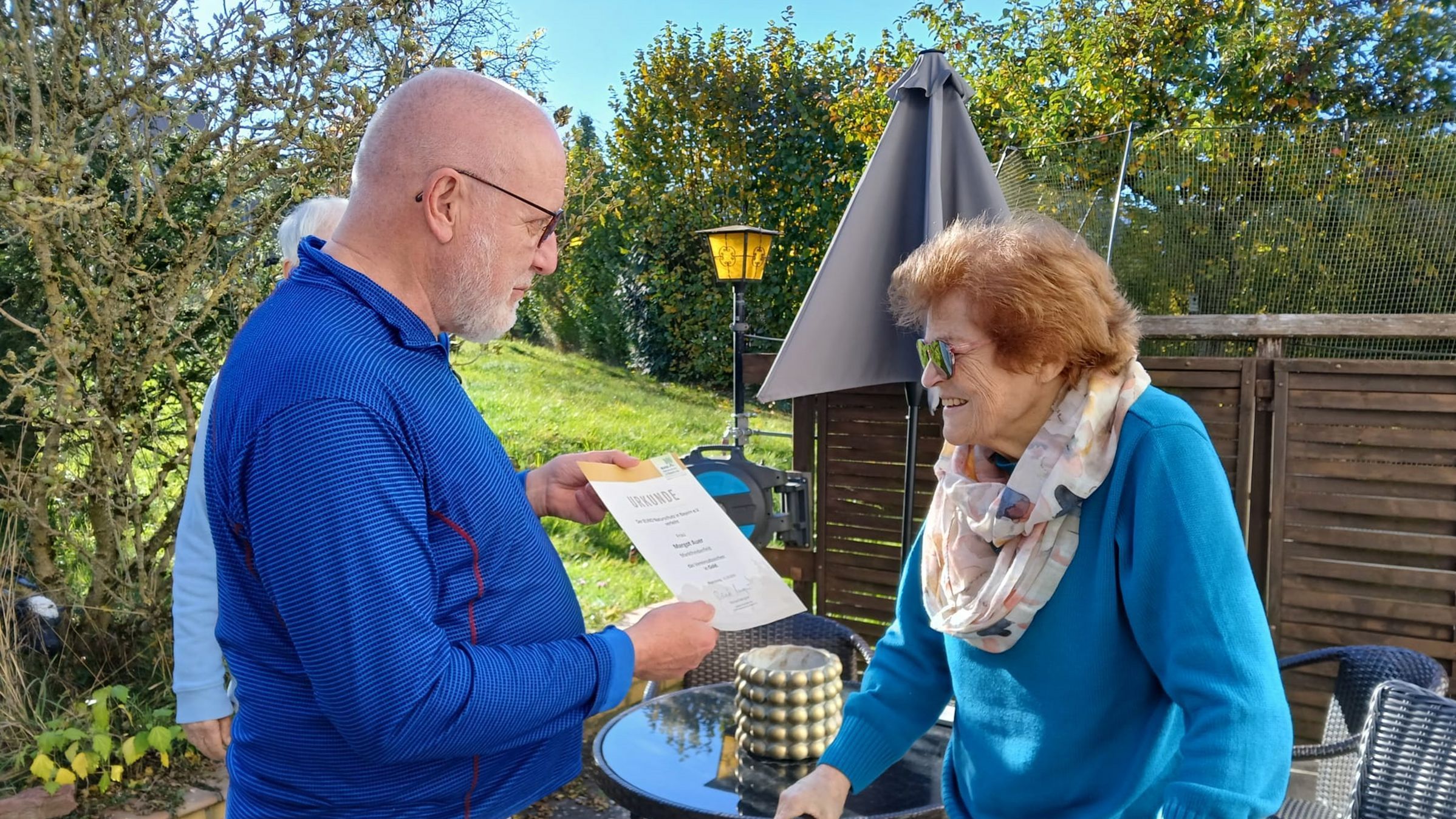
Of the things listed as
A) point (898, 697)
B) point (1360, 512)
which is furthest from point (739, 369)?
point (898, 697)

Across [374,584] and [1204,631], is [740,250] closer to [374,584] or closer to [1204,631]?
[1204,631]

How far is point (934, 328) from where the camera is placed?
5.17 feet

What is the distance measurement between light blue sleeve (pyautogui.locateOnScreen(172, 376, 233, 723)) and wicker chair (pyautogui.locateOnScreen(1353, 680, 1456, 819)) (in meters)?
2.47

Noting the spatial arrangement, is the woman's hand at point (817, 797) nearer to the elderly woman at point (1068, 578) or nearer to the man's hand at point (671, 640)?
the elderly woman at point (1068, 578)

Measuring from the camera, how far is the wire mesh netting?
504 centimetres

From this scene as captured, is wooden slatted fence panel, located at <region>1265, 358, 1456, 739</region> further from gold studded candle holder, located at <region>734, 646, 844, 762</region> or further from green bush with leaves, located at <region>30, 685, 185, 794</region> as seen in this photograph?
green bush with leaves, located at <region>30, 685, 185, 794</region>

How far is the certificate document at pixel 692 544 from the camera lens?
4.93ft

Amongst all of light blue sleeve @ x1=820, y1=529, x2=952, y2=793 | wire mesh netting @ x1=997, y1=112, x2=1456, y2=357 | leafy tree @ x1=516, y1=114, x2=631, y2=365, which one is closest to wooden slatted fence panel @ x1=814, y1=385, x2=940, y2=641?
wire mesh netting @ x1=997, y1=112, x2=1456, y2=357

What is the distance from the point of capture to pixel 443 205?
1312mm

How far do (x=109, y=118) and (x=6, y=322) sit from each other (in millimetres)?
1006

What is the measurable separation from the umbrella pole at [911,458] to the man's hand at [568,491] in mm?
2199

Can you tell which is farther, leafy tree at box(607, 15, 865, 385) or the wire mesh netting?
leafy tree at box(607, 15, 865, 385)

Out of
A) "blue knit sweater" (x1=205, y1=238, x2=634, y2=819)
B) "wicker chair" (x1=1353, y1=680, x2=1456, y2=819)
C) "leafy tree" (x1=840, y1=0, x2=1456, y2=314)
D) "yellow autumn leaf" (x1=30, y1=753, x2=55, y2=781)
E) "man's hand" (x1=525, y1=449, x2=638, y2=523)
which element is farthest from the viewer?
"leafy tree" (x1=840, y1=0, x2=1456, y2=314)

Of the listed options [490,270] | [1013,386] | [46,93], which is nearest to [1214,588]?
[1013,386]
